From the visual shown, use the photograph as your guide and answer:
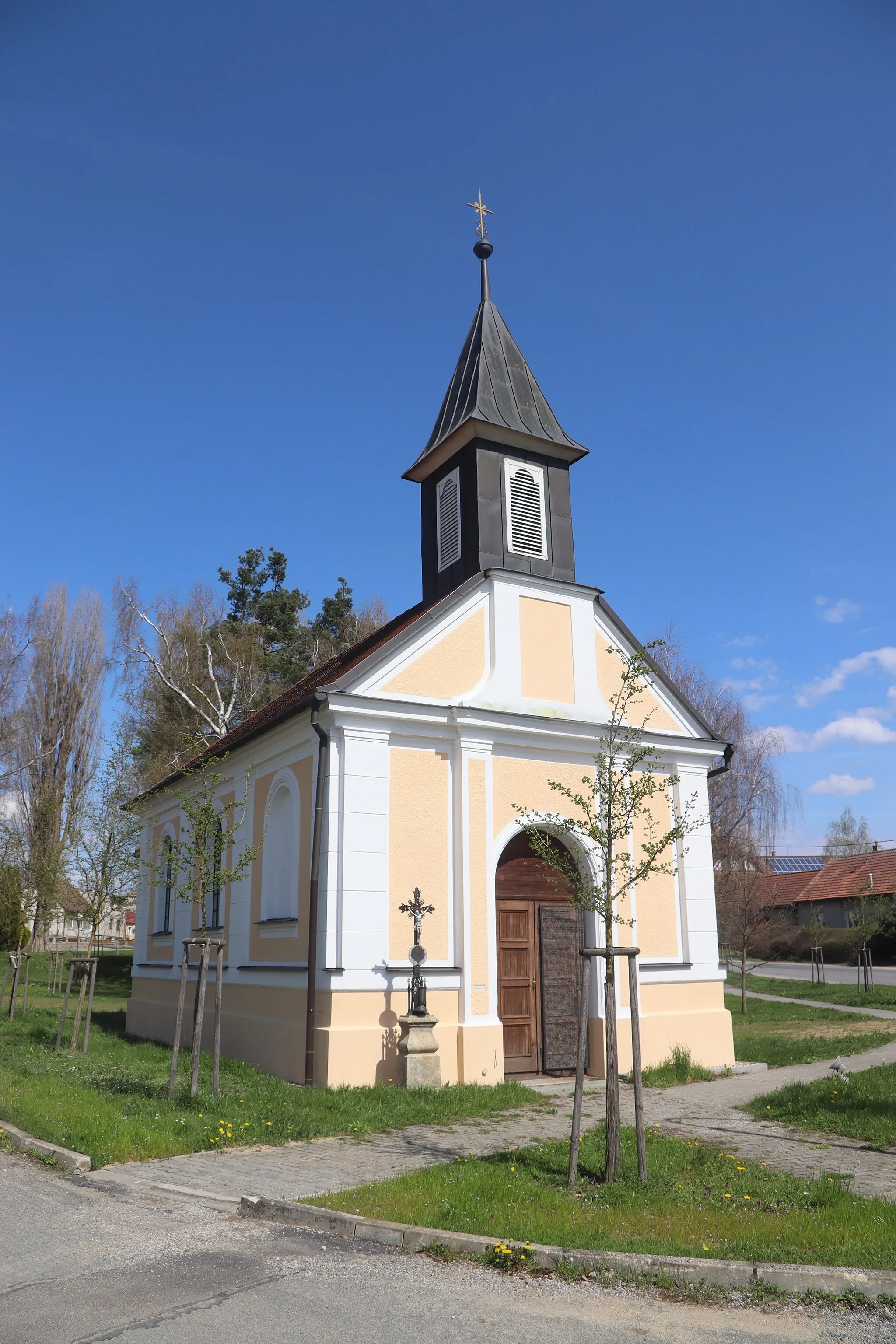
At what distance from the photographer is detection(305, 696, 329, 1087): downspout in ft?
41.7

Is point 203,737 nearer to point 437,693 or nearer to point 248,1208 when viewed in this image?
point 437,693

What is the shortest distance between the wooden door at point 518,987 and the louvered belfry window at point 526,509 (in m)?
5.66

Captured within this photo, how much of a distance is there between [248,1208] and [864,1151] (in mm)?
5535

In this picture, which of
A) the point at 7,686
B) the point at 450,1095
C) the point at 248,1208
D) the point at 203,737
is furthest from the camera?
the point at 7,686

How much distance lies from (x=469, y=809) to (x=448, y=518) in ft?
17.9

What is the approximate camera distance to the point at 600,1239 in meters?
5.93

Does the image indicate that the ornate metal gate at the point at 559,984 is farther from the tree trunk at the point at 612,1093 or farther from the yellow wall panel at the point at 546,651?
the tree trunk at the point at 612,1093

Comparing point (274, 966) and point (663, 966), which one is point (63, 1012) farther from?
point (663, 966)

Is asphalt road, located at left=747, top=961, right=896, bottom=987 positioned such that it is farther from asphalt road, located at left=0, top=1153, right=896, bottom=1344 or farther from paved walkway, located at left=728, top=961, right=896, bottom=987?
asphalt road, located at left=0, top=1153, right=896, bottom=1344

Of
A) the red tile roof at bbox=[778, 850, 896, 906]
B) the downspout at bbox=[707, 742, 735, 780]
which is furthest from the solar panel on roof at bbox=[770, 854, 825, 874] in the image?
the downspout at bbox=[707, 742, 735, 780]

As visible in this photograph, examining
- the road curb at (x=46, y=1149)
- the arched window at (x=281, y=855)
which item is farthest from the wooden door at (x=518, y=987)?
the road curb at (x=46, y=1149)

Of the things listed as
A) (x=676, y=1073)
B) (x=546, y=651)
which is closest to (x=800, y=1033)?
(x=676, y=1073)

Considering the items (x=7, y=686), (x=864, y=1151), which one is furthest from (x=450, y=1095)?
(x=7, y=686)

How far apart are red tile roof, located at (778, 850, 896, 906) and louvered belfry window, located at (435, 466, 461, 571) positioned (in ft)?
116
